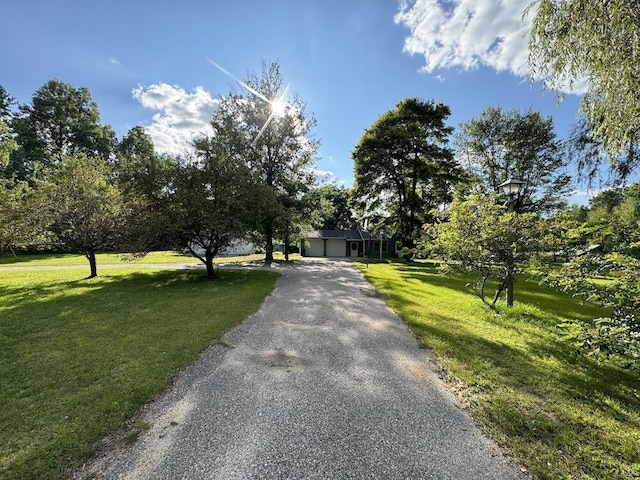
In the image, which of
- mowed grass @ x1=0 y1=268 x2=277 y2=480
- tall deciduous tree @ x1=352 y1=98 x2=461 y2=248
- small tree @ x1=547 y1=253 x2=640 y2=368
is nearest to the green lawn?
mowed grass @ x1=0 y1=268 x2=277 y2=480

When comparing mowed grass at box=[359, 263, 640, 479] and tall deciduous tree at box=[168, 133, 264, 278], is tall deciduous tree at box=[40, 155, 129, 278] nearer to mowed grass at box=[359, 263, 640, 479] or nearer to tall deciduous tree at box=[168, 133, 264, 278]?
tall deciduous tree at box=[168, 133, 264, 278]

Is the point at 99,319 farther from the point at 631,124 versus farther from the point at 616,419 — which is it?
the point at 631,124

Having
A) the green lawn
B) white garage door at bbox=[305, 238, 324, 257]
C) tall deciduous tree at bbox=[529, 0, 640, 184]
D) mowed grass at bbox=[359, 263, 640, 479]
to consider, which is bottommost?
mowed grass at bbox=[359, 263, 640, 479]

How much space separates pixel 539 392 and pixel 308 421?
2990 millimetres

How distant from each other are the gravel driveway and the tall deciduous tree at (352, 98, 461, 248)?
61.1 feet

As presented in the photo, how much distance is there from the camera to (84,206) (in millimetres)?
12477

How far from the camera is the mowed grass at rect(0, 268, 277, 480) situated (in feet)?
8.62

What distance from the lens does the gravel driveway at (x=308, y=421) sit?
7.62ft

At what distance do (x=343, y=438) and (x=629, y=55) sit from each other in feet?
19.0

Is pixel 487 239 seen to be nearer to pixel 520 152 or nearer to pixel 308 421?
pixel 308 421

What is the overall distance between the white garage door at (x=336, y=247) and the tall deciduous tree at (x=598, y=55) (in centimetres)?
2947

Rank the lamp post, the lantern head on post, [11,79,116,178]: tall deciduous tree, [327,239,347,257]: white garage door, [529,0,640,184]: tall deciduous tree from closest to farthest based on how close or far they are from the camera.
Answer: [529,0,640,184]: tall deciduous tree, the lamp post, the lantern head on post, [11,79,116,178]: tall deciduous tree, [327,239,347,257]: white garage door

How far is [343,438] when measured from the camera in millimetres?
2686

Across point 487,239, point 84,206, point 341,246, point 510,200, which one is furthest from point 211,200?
point 341,246
